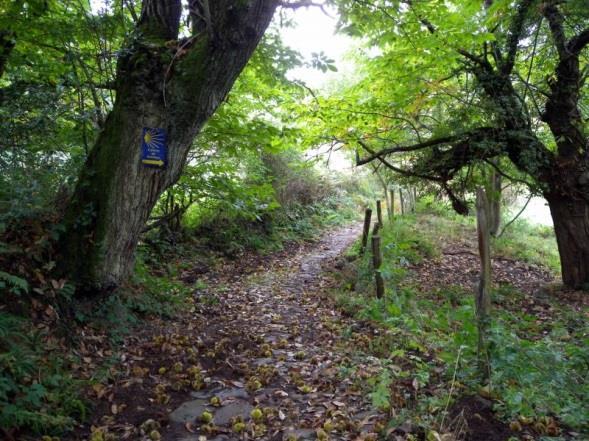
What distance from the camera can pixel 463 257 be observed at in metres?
12.5

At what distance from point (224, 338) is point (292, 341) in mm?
922

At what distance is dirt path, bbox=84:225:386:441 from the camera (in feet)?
10.9

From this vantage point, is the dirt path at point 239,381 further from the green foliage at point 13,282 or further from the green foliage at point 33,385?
the green foliage at point 13,282

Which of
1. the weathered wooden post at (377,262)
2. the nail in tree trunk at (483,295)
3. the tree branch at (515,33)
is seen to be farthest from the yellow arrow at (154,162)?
the tree branch at (515,33)

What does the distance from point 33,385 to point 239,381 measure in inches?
74.2

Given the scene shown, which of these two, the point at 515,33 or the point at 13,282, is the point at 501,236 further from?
the point at 13,282

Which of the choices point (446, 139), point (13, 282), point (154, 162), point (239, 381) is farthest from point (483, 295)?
point (446, 139)

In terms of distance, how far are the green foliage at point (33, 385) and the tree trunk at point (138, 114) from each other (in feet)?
3.50

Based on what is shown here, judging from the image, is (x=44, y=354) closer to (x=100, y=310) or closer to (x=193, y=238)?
(x=100, y=310)

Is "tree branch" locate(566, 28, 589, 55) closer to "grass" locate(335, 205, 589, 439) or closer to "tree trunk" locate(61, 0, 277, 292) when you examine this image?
"grass" locate(335, 205, 589, 439)

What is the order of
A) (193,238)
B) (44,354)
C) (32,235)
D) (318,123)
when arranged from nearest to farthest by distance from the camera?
(44,354), (32,235), (318,123), (193,238)

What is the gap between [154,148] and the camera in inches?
183

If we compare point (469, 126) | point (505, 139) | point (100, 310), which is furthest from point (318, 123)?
point (100, 310)

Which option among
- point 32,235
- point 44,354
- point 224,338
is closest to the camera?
point 44,354
